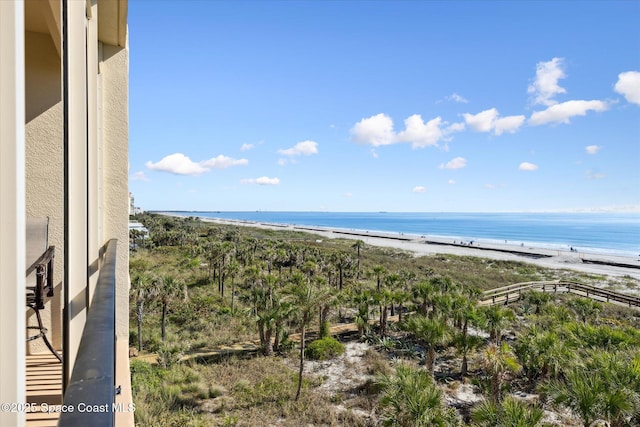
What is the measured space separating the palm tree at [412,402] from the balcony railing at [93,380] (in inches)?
396

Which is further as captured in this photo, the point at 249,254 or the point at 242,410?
the point at 249,254

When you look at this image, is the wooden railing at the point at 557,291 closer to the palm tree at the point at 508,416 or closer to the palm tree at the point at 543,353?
the palm tree at the point at 543,353

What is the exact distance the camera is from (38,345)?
3875mm

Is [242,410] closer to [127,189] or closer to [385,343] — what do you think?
[385,343]

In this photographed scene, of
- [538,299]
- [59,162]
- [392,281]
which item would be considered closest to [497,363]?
[59,162]

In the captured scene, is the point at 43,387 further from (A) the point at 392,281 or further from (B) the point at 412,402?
(A) the point at 392,281

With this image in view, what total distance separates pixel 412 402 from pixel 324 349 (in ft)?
35.5

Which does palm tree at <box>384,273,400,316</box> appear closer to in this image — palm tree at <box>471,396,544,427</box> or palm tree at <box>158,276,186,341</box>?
palm tree at <box>158,276,186,341</box>

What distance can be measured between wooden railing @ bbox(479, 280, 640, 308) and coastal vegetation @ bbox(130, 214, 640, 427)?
1143 mm

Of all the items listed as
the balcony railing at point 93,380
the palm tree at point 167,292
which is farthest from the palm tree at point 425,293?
the balcony railing at point 93,380

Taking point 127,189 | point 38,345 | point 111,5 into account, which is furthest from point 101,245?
point 111,5

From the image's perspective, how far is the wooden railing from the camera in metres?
29.3

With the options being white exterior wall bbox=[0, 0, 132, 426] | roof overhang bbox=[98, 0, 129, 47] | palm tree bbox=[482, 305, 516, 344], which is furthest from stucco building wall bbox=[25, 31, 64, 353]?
palm tree bbox=[482, 305, 516, 344]

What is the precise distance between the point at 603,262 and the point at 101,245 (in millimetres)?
73524
